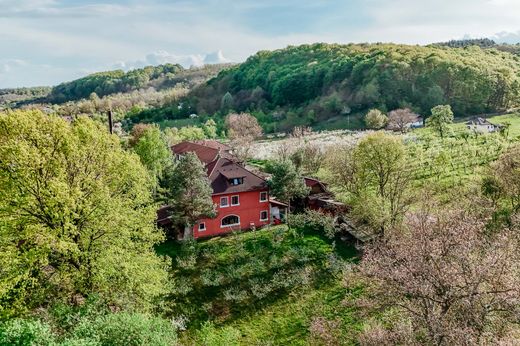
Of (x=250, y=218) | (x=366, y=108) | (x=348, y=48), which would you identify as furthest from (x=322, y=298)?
(x=348, y=48)

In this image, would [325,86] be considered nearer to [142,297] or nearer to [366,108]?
[366,108]

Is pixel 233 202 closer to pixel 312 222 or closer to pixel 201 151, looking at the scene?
pixel 312 222

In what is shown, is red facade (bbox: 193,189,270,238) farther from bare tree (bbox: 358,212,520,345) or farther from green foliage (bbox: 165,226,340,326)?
bare tree (bbox: 358,212,520,345)

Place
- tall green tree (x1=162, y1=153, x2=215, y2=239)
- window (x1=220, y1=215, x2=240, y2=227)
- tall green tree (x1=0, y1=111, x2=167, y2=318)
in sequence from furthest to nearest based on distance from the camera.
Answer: window (x1=220, y1=215, x2=240, y2=227) → tall green tree (x1=162, y1=153, x2=215, y2=239) → tall green tree (x1=0, y1=111, x2=167, y2=318)

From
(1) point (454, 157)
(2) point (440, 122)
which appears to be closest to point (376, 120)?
(2) point (440, 122)

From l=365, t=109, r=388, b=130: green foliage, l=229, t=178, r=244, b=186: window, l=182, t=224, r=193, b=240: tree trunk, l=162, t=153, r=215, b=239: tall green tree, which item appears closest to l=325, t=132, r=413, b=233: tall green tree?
l=229, t=178, r=244, b=186: window
